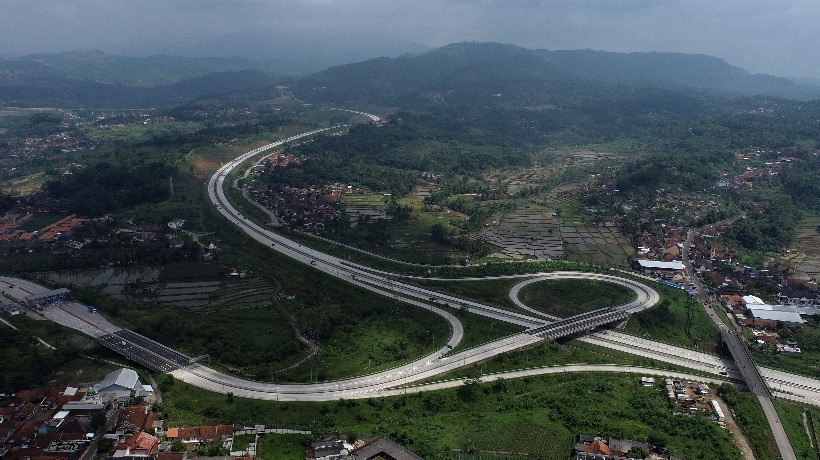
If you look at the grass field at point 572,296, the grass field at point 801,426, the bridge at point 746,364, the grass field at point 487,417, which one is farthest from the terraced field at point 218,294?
the grass field at point 801,426

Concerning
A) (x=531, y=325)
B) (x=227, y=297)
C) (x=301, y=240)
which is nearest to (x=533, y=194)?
(x=301, y=240)

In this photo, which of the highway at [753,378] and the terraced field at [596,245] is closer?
the highway at [753,378]

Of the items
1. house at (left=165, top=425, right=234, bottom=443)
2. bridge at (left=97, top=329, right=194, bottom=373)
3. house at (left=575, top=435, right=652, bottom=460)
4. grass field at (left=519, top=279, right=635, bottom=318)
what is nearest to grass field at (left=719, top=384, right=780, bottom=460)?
house at (left=575, top=435, right=652, bottom=460)

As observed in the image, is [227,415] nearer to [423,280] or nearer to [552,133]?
[423,280]

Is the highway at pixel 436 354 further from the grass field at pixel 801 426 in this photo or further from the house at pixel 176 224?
the house at pixel 176 224

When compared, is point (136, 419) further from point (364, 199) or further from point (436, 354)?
point (364, 199)

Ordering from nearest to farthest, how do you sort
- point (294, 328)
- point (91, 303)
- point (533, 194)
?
1. point (294, 328)
2. point (91, 303)
3. point (533, 194)

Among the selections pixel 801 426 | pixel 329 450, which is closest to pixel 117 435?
pixel 329 450

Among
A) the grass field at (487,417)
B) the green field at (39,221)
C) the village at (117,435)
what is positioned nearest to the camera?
the village at (117,435)
